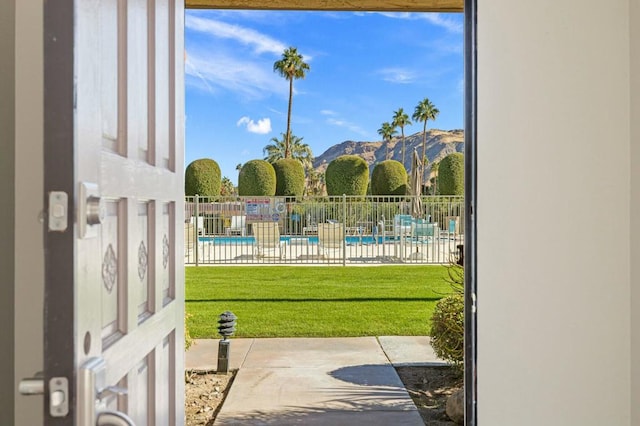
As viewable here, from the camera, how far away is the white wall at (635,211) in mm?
1618

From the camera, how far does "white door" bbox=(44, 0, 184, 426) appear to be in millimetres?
822

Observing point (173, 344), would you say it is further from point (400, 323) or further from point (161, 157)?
point (400, 323)

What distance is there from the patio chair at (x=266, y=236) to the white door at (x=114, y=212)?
10035mm

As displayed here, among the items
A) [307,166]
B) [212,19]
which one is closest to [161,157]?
[212,19]

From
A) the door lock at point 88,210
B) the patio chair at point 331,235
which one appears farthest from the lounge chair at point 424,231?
the door lock at point 88,210

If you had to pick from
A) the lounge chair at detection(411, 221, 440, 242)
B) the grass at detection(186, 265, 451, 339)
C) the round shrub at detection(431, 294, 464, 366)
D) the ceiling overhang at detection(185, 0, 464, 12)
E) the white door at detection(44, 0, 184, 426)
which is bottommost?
the grass at detection(186, 265, 451, 339)

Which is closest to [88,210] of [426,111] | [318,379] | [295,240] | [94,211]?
[94,211]

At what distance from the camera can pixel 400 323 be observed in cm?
578

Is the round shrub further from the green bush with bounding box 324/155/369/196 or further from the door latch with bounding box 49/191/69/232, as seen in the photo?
the green bush with bounding box 324/155/369/196

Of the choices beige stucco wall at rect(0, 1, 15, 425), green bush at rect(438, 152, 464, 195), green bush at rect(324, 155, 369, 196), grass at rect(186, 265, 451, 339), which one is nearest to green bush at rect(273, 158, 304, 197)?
green bush at rect(324, 155, 369, 196)

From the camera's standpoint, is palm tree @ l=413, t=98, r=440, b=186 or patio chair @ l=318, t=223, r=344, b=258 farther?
palm tree @ l=413, t=98, r=440, b=186

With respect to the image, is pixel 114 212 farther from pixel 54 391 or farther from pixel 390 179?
pixel 390 179

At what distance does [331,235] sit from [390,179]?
7.52 m

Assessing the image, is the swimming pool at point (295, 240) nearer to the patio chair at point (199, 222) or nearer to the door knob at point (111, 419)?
the patio chair at point (199, 222)
